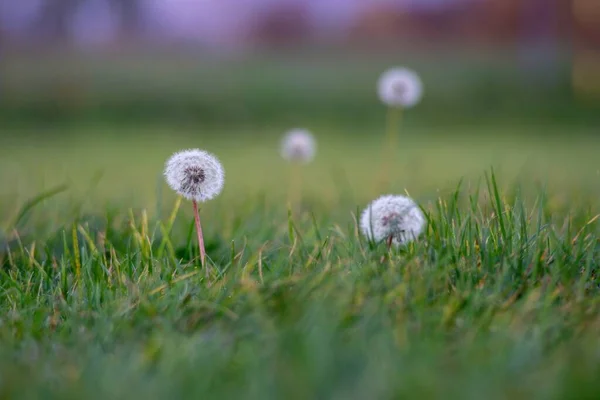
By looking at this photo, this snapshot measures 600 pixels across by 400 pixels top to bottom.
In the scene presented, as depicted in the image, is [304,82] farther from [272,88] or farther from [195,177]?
[195,177]

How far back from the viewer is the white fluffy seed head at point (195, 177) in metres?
2.00

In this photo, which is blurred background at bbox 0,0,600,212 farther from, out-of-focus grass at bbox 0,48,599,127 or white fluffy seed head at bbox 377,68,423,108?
white fluffy seed head at bbox 377,68,423,108

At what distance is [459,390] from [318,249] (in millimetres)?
1052

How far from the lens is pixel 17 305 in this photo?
1.83 m

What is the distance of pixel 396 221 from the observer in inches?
73.4

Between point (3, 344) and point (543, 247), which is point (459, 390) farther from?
point (3, 344)

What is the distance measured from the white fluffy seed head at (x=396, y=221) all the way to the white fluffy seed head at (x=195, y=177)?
1.44ft

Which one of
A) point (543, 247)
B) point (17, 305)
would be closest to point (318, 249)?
point (543, 247)

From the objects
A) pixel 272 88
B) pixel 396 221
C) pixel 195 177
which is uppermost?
pixel 272 88

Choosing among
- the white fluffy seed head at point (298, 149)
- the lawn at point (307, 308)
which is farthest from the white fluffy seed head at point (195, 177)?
the white fluffy seed head at point (298, 149)

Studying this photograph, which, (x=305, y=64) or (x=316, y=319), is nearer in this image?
(x=316, y=319)

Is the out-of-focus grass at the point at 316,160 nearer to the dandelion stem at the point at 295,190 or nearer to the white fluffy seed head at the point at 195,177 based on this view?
the dandelion stem at the point at 295,190

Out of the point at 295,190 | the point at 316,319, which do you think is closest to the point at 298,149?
the point at 295,190

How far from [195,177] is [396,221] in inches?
22.3
